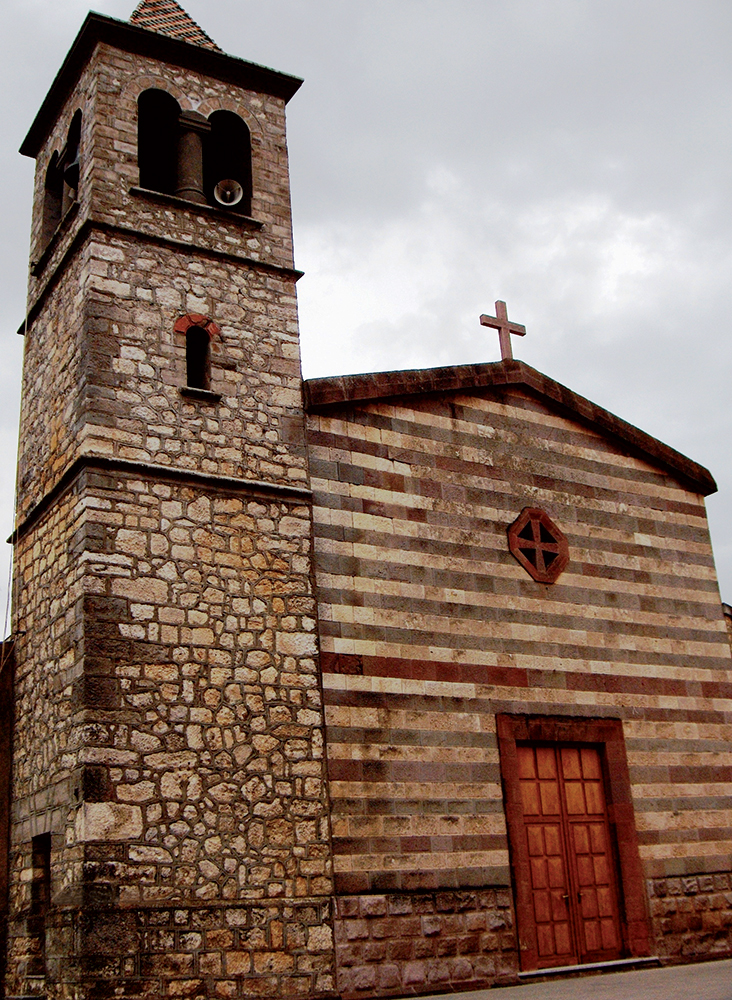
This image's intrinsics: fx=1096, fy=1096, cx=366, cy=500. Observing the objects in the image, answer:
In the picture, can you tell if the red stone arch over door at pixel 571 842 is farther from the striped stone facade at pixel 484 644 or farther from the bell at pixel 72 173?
the bell at pixel 72 173

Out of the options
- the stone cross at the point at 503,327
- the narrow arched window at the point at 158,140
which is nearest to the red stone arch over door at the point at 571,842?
the stone cross at the point at 503,327

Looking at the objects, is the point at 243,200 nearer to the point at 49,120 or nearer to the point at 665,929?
the point at 49,120

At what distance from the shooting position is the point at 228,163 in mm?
15117

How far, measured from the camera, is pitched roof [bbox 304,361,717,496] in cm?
1333

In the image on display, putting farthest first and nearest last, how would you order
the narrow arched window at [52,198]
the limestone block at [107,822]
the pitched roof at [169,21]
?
1. the narrow arched window at [52,198]
2. the pitched roof at [169,21]
3. the limestone block at [107,822]

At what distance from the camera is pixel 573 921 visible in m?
12.7

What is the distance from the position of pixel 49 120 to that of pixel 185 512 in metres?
7.01

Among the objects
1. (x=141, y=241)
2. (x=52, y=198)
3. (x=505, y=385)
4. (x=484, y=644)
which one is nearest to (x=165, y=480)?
(x=141, y=241)

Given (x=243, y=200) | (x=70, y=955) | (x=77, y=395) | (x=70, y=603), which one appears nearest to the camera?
(x=70, y=955)

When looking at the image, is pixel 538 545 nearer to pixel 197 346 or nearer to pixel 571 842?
pixel 571 842

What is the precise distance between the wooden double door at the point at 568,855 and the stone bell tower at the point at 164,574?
2.89 meters

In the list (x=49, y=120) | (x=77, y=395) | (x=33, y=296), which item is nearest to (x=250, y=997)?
(x=77, y=395)

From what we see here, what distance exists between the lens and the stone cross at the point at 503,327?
15.5 meters

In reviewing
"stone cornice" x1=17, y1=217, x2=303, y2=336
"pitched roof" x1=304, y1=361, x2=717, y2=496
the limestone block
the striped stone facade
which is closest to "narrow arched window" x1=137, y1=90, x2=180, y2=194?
"stone cornice" x1=17, y1=217, x2=303, y2=336
